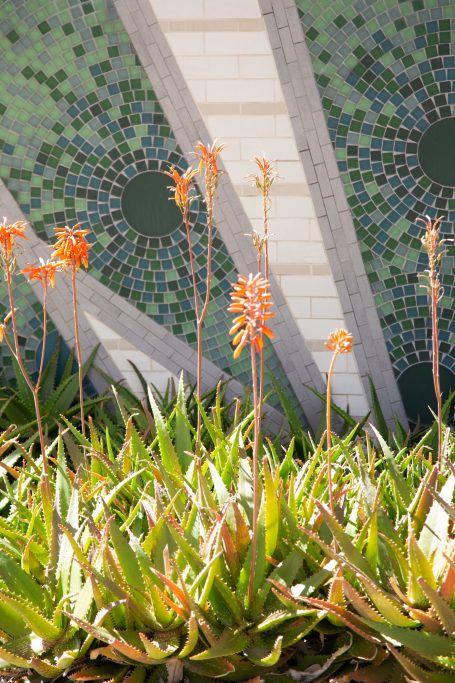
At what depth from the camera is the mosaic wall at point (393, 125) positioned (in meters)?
3.45

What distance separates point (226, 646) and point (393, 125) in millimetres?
2433

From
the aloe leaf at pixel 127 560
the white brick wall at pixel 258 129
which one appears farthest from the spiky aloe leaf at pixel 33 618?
the white brick wall at pixel 258 129

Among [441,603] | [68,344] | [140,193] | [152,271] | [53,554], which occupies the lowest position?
[53,554]

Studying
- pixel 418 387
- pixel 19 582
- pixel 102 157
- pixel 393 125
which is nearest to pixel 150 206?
pixel 102 157

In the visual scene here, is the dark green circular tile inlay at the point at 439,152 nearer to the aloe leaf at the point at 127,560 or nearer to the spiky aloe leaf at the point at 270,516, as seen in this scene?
the spiky aloe leaf at the point at 270,516

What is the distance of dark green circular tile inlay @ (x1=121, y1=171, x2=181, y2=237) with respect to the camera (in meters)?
3.60

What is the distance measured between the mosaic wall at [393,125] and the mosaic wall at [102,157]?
0.63m

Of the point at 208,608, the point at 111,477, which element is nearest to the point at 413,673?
the point at 208,608

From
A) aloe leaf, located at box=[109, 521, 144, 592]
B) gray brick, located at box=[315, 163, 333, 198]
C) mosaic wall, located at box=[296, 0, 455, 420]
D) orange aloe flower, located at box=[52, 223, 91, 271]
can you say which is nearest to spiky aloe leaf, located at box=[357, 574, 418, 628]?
aloe leaf, located at box=[109, 521, 144, 592]

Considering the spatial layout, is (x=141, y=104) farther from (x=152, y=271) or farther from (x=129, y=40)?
(x=152, y=271)

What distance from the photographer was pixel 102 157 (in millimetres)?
3594

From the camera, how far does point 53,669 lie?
1.75m

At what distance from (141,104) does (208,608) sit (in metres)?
2.38

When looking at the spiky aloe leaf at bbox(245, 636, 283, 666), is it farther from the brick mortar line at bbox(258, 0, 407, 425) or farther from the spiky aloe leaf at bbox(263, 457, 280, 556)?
the brick mortar line at bbox(258, 0, 407, 425)
